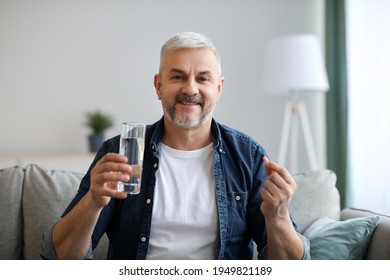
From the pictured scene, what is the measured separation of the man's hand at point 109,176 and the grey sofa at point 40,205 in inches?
26.2

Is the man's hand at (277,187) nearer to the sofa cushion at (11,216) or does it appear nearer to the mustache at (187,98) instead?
the mustache at (187,98)

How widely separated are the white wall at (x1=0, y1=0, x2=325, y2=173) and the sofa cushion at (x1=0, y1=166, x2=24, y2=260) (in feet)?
7.84

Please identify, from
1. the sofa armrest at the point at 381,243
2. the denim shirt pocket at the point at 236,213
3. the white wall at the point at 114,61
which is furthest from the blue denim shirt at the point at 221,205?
the white wall at the point at 114,61

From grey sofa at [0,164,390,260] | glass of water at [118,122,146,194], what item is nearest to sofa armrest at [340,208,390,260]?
grey sofa at [0,164,390,260]

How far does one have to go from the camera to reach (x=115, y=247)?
1741mm

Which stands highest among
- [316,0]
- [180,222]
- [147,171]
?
[316,0]

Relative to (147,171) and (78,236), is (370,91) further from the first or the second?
(78,236)

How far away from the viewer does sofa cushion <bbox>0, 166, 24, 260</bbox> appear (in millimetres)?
1961

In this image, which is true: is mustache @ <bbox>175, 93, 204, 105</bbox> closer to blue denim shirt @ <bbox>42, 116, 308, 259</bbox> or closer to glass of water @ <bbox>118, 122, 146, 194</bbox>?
blue denim shirt @ <bbox>42, 116, 308, 259</bbox>

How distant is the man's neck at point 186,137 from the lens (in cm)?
177

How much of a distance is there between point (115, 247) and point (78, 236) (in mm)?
257

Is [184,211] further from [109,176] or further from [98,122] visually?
[98,122]

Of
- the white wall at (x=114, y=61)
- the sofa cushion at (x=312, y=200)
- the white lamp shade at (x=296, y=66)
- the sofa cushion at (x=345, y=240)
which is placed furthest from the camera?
the white wall at (x=114, y=61)
